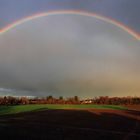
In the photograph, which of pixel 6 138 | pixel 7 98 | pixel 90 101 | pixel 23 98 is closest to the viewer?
pixel 6 138

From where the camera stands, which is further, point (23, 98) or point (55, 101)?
point (55, 101)

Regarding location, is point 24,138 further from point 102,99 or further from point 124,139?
point 102,99

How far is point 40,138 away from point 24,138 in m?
0.76

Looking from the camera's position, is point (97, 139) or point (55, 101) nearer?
point (97, 139)

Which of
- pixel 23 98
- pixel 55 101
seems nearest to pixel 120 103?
pixel 55 101

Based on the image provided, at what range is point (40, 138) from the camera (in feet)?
48.2

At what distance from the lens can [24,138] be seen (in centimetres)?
1455

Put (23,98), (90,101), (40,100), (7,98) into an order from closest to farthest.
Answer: (7,98) → (23,98) → (40,100) → (90,101)

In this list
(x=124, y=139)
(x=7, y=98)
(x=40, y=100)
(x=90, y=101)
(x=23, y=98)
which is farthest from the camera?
(x=90, y=101)

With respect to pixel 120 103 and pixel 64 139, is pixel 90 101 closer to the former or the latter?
pixel 120 103

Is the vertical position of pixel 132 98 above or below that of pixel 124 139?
above

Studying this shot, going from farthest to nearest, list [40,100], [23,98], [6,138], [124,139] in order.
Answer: [40,100]
[23,98]
[124,139]
[6,138]

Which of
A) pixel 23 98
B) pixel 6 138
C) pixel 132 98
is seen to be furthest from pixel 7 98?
pixel 6 138

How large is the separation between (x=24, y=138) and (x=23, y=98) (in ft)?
244
